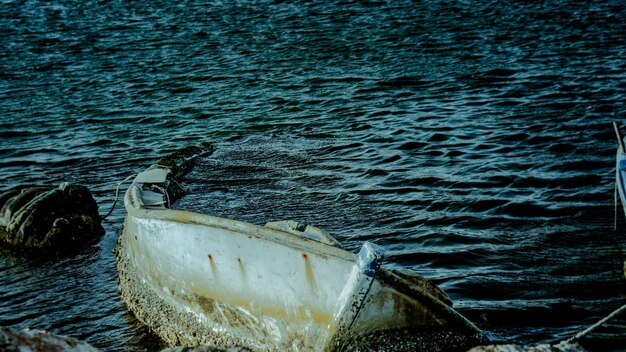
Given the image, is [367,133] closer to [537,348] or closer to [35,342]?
[537,348]

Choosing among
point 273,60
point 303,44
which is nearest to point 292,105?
point 273,60

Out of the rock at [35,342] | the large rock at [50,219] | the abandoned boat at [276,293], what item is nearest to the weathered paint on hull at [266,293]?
the abandoned boat at [276,293]

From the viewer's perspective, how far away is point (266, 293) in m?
5.63

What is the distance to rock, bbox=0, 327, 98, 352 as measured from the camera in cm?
387

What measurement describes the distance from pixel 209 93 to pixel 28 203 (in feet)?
24.6

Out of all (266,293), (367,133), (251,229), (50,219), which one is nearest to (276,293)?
(266,293)

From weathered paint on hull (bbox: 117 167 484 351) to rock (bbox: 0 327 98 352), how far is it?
1657mm

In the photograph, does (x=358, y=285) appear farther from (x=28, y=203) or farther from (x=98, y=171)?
(x=98, y=171)

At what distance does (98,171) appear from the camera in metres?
11.8

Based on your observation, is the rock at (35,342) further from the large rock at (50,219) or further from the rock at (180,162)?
the rock at (180,162)

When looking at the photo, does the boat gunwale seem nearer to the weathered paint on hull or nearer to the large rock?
the weathered paint on hull

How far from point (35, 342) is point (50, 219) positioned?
213 inches

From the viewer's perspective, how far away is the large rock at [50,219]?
29.2 ft

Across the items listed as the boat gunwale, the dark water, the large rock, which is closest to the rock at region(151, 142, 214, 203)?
the dark water
